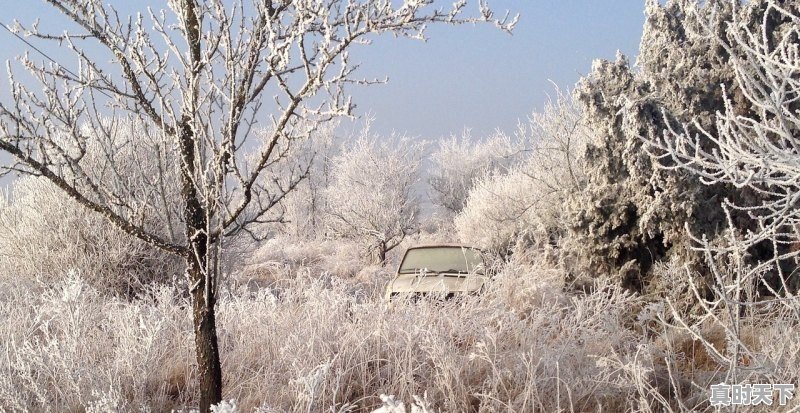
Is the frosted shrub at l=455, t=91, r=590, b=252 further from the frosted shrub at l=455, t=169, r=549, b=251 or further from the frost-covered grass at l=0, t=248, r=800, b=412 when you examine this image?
the frost-covered grass at l=0, t=248, r=800, b=412

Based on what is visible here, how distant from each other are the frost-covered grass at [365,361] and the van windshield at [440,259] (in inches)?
92.6

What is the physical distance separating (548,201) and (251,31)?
8.83m

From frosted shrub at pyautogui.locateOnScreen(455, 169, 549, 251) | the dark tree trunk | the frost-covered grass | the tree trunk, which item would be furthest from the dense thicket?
the dark tree trunk

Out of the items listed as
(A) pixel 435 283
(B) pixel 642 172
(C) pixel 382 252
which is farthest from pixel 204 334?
(C) pixel 382 252

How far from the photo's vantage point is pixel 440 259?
8562 mm

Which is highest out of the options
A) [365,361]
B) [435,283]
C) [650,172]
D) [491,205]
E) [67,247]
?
[491,205]

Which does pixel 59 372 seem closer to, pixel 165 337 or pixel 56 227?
pixel 165 337

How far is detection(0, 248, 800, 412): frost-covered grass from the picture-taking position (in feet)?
12.9

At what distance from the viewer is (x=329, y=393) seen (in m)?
4.19

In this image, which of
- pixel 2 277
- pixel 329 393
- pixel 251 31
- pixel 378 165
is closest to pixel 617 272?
pixel 329 393

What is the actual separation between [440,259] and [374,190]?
20.0m

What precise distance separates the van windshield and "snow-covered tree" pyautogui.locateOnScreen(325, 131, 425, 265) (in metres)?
12.1

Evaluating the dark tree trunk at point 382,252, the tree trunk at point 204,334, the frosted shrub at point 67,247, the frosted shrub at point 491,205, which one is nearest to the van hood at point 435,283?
the tree trunk at point 204,334

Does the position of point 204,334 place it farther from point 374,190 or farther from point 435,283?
point 374,190
